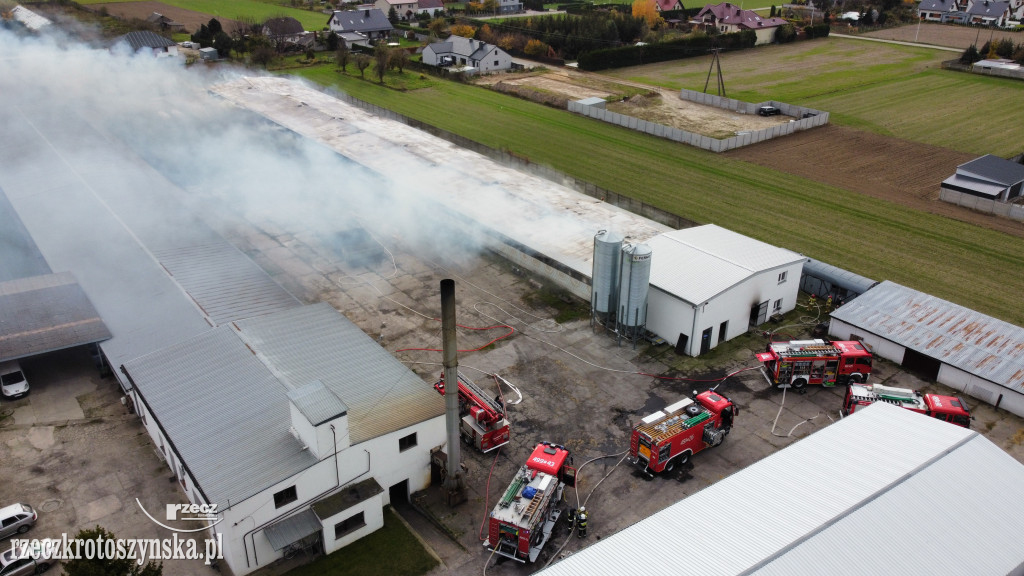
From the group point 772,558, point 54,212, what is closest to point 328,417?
point 772,558

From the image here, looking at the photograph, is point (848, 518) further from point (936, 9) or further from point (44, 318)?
point (936, 9)

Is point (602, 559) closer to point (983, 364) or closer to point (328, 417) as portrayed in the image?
point (328, 417)

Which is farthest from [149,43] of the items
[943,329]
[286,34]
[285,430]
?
[943,329]

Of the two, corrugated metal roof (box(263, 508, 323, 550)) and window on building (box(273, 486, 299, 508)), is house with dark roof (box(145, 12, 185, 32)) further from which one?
corrugated metal roof (box(263, 508, 323, 550))

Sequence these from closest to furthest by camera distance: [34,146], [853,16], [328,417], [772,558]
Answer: [772,558]
[328,417]
[34,146]
[853,16]

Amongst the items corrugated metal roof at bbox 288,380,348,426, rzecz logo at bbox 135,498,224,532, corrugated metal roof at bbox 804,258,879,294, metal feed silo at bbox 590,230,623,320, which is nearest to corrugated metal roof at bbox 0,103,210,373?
rzecz logo at bbox 135,498,224,532

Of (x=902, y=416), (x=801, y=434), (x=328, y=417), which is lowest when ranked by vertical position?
(x=801, y=434)

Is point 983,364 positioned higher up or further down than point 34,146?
further down

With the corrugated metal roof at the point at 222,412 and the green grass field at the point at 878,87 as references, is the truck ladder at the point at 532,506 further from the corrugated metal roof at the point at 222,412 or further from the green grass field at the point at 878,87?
the green grass field at the point at 878,87
